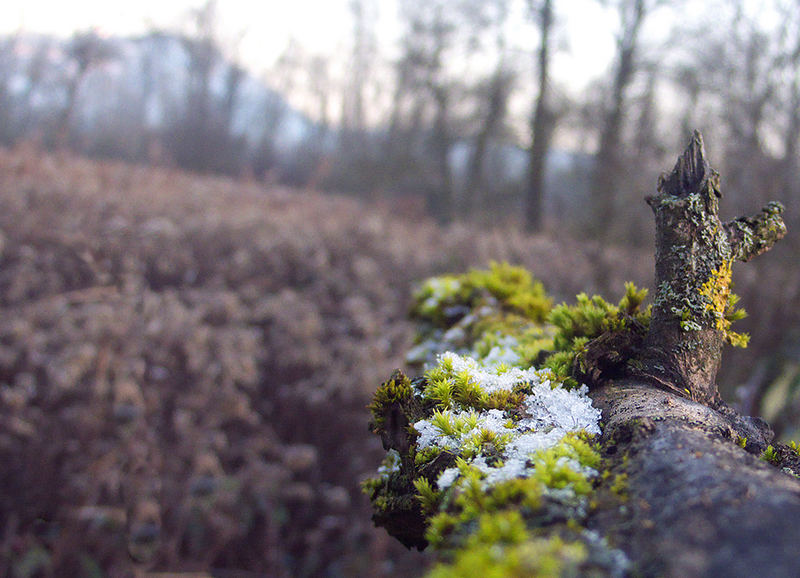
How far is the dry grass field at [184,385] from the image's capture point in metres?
3.61

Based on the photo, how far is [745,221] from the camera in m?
1.29

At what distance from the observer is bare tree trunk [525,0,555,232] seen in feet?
43.2

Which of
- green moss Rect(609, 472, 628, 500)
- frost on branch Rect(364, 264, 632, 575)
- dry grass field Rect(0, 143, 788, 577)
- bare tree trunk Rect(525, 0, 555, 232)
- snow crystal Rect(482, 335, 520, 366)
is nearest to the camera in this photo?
frost on branch Rect(364, 264, 632, 575)

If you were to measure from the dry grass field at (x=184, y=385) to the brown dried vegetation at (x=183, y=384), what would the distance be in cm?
2

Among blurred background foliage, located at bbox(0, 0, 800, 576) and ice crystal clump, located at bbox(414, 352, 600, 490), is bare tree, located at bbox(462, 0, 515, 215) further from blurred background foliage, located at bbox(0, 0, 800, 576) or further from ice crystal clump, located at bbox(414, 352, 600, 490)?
ice crystal clump, located at bbox(414, 352, 600, 490)

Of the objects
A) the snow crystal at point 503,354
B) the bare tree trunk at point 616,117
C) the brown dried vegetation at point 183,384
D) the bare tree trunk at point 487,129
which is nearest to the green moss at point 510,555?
the snow crystal at point 503,354

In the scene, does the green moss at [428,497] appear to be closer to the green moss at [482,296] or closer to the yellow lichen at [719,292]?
the yellow lichen at [719,292]

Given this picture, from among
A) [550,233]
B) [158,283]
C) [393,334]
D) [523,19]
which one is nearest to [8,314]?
[158,283]

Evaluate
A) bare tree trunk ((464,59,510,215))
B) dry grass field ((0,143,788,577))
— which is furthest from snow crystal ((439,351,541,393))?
bare tree trunk ((464,59,510,215))

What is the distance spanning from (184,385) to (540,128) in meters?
12.1

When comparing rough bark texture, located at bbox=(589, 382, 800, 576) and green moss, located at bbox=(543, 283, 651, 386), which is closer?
rough bark texture, located at bbox=(589, 382, 800, 576)

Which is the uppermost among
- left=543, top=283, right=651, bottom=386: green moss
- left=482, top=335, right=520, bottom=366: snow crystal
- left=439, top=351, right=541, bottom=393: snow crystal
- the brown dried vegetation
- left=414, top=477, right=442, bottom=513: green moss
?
left=543, top=283, right=651, bottom=386: green moss

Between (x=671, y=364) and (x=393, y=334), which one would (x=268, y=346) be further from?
(x=671, y=364)

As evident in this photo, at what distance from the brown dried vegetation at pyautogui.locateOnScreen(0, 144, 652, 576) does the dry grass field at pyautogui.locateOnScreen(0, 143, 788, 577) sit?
0.02m
